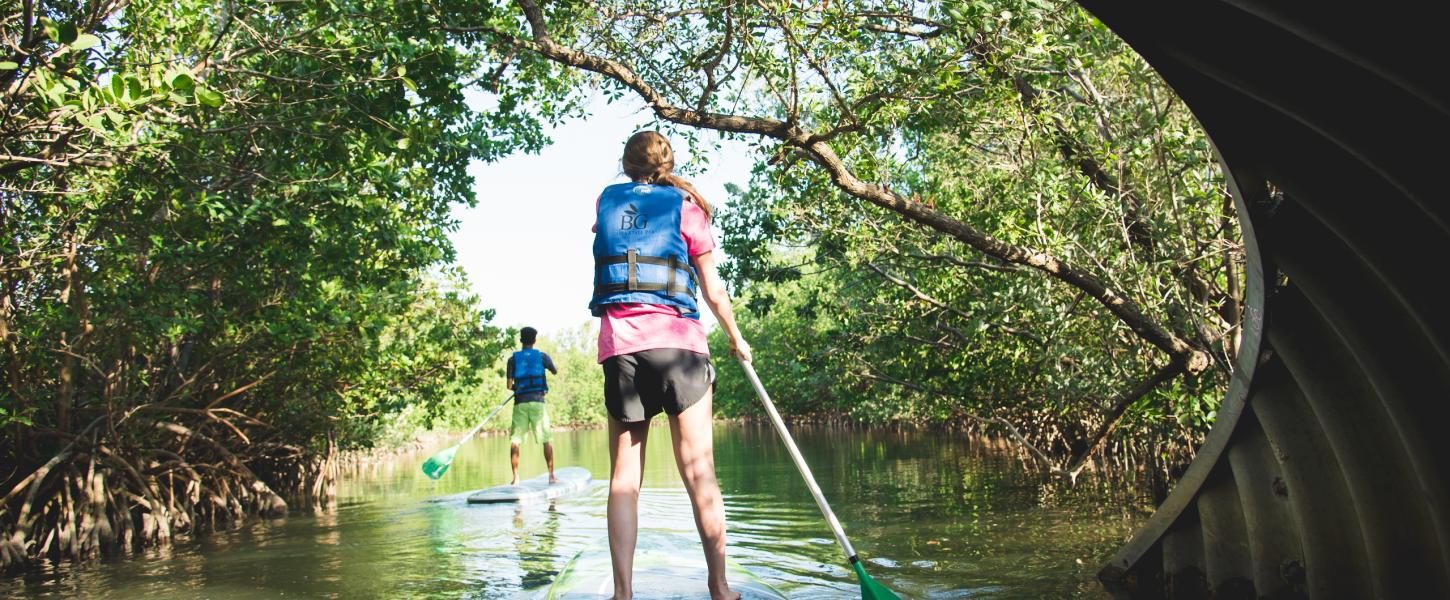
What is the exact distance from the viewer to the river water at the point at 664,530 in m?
6.03

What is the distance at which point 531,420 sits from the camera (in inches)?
463

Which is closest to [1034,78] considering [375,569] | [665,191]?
[665,191]

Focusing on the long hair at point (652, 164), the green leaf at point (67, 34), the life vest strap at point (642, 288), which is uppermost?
the green leaf at point (67, 34)

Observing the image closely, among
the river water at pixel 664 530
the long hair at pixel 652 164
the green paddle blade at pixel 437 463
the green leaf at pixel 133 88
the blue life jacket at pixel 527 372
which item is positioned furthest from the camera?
the blue life jacket at pixel 527 372

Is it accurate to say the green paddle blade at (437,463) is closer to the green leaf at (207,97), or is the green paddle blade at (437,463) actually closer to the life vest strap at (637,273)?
the green leaf at (207,97)

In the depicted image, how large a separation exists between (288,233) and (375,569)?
352cm

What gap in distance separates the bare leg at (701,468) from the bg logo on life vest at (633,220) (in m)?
0.66

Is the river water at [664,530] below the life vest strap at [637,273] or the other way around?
below

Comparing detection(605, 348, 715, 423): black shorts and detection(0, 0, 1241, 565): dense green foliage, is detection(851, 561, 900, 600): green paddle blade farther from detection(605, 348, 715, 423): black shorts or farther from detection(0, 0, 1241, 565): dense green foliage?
detection(0, 0, 1241, 565): dense green foliage

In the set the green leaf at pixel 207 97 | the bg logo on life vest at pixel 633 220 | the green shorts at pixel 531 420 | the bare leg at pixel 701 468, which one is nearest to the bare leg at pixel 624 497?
the bare leg at pixel 701 468

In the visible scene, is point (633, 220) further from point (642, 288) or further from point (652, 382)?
point (652, 382)

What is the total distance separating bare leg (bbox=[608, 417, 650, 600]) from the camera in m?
3.62

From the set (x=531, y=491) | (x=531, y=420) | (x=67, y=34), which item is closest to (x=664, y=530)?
(x=531, y=491)

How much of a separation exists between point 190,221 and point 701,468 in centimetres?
701
